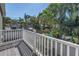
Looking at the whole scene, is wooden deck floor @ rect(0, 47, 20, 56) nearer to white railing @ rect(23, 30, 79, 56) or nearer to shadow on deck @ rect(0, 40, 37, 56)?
shadow on deck @ rect(0, 40, 37, 56)

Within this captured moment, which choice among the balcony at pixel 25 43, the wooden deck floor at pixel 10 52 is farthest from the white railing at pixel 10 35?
the wooden deck floor at pixel 10 52

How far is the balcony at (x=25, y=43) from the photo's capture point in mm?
2643

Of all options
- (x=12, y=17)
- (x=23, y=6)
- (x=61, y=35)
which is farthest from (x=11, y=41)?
(x=61, y=35)

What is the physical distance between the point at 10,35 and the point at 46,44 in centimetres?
54

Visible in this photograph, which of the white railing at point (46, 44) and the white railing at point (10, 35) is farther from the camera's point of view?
the white railing at point (10, 35)

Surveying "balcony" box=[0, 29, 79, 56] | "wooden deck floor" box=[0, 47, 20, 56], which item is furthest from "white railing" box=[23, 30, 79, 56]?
"wooden deck floor" box=[0, 47, 20, 56]

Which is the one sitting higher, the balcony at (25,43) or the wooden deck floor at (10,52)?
the balcony at (25,43)

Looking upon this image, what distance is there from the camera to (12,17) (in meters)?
2.62

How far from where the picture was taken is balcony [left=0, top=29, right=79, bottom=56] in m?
2.64

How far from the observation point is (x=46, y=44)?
265 centimetres

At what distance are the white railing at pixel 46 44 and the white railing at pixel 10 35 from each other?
0.09 metres

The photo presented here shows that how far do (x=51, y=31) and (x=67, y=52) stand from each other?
387mm

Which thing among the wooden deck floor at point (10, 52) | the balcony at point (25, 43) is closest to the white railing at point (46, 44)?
the balcony at point (25, 43)

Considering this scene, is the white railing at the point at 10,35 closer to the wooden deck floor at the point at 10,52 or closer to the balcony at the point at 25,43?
the balcony at the point at 25,43
